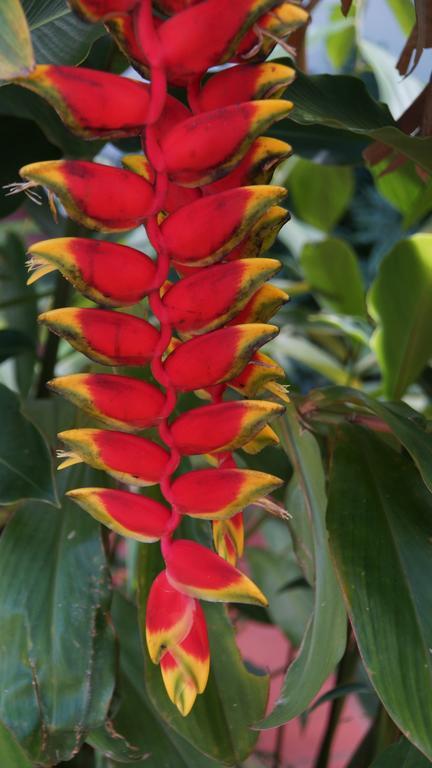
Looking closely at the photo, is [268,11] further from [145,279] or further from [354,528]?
[354,528]

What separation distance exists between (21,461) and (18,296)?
402 millimetres

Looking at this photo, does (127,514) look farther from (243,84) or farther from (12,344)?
(12,344)

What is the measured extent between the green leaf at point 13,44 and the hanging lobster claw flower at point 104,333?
0.25 ft

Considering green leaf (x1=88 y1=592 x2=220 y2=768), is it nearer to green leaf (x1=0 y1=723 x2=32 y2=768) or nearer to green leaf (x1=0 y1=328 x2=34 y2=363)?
green leaf (x1=0 y1=723 x2=32 y2=768)

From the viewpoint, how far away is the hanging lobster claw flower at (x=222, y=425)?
0.94 feet

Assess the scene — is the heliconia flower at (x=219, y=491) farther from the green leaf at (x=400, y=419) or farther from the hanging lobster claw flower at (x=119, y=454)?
the green leaf at (x=400, y=419)

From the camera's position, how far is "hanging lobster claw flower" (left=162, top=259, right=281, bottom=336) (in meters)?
0.28

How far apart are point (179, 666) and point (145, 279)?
0.13 metres

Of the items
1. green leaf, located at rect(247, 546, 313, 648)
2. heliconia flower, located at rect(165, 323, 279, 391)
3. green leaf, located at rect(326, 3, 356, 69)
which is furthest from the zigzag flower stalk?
green leaf, located at rect(326, 3, 356, 69)

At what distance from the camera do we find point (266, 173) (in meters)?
0.32

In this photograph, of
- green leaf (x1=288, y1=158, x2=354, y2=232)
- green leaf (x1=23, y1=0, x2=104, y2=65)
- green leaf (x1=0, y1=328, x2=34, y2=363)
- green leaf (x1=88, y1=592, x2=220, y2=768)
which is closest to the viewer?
green leaf (x1=23, y1=0, x2=104, y2=65)

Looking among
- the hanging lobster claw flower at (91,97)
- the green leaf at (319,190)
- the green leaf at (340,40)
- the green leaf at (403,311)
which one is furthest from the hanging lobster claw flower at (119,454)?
the green leaf at (340,40)

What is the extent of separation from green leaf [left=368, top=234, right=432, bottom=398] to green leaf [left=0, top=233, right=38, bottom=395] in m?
0.35

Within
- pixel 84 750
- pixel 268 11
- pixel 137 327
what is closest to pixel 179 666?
pixel 137 327
